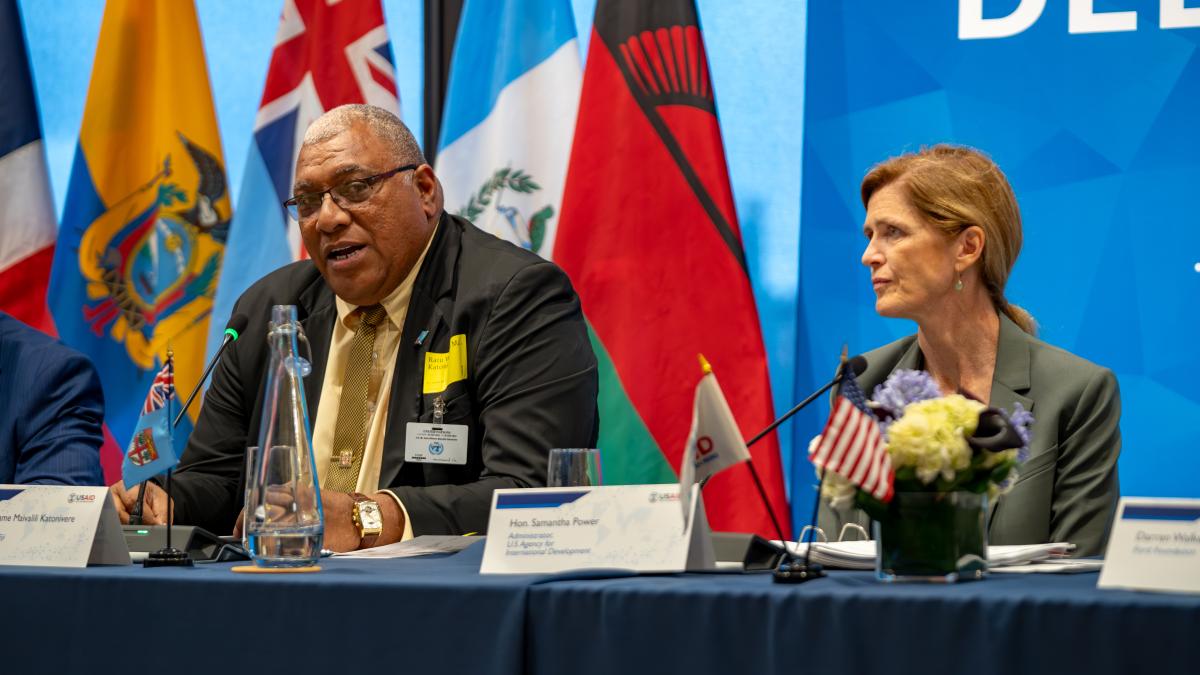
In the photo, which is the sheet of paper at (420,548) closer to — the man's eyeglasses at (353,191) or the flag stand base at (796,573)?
the flag stand base at (796,573)

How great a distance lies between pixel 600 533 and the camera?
1704 millimetres

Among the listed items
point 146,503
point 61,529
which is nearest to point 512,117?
point 146,503

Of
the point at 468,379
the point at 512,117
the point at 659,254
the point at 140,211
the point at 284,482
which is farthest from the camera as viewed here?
the point at 140,211

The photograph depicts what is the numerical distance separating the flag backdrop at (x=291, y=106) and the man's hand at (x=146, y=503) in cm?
167

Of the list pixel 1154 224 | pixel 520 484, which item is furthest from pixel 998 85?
pixel 520 484

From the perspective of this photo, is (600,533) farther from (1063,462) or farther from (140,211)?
(140,211)

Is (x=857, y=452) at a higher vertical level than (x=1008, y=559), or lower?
higher

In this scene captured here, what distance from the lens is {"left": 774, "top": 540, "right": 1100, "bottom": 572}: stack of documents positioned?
173cm

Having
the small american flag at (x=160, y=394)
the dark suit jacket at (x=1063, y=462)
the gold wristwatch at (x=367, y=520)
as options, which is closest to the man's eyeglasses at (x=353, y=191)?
the gold wristwatch at (x=367, y=520)

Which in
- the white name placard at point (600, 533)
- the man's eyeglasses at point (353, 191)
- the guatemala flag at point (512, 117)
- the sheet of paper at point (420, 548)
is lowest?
the sheet of paper at point (420, 548)

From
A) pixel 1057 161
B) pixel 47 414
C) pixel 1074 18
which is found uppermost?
pixel 1074 18

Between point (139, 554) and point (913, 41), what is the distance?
2.96 m

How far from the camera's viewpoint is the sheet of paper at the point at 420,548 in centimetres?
210

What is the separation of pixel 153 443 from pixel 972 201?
1748mm
